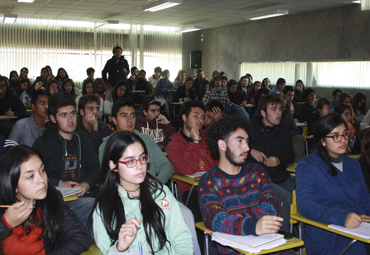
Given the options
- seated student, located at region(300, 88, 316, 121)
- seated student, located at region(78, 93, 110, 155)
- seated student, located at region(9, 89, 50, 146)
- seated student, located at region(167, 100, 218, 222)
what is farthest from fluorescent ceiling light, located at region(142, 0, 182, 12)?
seated student, located at region(167, 100, 218, 222)

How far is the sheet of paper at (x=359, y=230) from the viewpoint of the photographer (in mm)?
1795

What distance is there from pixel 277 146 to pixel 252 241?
71.7 inches

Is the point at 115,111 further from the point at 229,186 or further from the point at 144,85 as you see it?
the point at 144,85

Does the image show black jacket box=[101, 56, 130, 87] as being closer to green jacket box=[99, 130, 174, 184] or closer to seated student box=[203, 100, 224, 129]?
seated student box=[203, 100, 224, 129]

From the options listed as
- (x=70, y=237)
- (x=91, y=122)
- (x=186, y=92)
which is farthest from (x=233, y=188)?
(x=186, y=92)

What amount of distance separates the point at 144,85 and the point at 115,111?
7.25 m

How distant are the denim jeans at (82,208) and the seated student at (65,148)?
0.73 ft

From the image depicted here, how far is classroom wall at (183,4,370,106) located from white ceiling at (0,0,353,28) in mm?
451

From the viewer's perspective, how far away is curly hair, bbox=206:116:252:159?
7.14 ft

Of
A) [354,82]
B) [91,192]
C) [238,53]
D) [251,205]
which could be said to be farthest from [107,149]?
[238,53]

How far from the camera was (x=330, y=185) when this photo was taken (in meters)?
2.25

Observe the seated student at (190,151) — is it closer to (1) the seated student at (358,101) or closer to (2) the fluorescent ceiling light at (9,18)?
(1) the seated student at (358,101)

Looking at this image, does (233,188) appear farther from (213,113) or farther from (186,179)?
(213,113)

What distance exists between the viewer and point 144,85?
1030 cm
